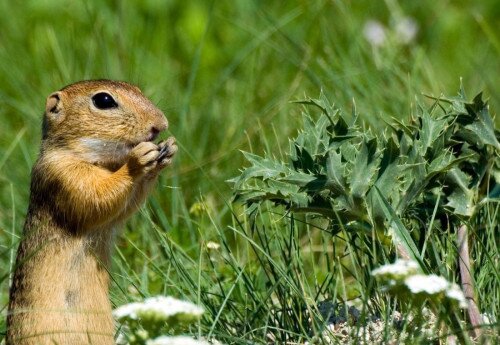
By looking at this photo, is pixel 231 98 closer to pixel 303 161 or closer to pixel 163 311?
pixel 303 161

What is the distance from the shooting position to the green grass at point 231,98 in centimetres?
368

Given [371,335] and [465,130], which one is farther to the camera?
[465,130]

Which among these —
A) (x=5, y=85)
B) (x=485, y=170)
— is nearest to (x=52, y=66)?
(x=5, y=85)

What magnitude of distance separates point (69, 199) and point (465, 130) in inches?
51.8

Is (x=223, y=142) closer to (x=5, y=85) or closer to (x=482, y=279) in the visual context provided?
(x=5, y=85)

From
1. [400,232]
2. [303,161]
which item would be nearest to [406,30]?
[303,161]

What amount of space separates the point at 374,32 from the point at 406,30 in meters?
0.20

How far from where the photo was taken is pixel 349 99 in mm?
5277

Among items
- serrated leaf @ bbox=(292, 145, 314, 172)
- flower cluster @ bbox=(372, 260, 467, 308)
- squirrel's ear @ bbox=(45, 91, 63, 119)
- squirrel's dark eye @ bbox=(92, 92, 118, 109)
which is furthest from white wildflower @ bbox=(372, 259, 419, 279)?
squirrel's ear @ bbox=(45, 91, 63, 119)

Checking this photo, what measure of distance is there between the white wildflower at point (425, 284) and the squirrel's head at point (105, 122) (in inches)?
60.8

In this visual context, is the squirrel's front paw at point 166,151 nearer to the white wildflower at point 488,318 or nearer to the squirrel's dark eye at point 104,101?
the squirrel's dark eye at point 104,101

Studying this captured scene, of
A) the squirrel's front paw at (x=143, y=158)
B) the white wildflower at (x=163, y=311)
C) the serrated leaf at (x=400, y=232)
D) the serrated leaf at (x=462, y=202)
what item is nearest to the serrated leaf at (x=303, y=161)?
the serrated leaf at (x=400, y=232)

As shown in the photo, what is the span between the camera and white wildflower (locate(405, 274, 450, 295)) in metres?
2.70

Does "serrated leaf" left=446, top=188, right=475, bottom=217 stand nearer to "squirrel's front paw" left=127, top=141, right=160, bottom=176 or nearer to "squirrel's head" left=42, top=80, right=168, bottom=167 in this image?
"squirrel's front paw" left=127, top=141, right=160, bottom=176
